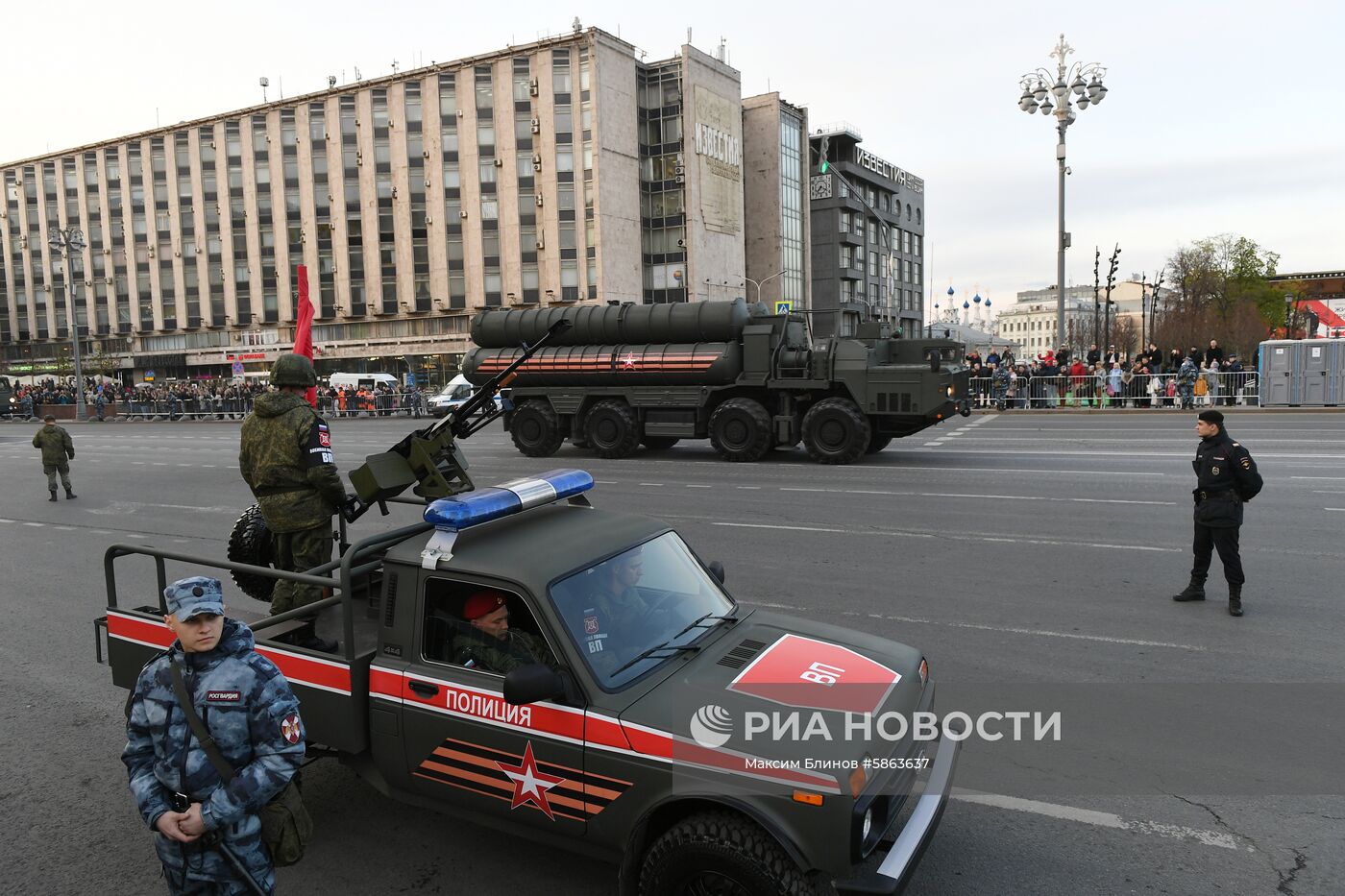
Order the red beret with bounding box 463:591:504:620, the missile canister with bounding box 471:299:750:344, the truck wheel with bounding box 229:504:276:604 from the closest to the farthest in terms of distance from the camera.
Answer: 1. the red beret with bounding box 463:591:504:620
2. the truck wheel with bounding box 229:504:276:604
3. the missile canister with bounding box 471:299:750:344

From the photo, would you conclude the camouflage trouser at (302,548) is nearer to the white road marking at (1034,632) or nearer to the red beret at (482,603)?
the red beret at (482,603)

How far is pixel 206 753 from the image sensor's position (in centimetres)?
278

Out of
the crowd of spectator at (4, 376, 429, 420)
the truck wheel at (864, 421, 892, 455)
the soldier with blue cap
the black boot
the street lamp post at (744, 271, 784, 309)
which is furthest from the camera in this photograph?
the street lamp post at (744, 271, 784, 309)

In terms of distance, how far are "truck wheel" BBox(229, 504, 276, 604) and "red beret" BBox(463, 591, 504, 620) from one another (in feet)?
9.77

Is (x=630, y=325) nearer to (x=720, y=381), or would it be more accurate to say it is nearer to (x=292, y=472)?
(x=720, y=381)

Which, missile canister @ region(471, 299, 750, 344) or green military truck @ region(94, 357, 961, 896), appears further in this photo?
missile canister @ region(471, 299, 750, 344)

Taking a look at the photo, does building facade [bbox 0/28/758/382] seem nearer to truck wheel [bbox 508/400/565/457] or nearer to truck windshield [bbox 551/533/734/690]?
truck wheel [bbox 508/400/565/457]

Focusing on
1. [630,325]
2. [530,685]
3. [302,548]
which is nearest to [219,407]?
[630,325]

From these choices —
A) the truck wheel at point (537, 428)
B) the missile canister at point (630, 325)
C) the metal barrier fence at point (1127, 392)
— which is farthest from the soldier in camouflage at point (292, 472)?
the metal barrier fence at point (1127, 392)

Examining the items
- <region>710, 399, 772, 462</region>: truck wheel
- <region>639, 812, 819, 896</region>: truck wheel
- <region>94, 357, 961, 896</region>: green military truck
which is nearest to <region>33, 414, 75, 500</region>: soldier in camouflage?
<region>710, 399, 772, 462</region>: truck wheel

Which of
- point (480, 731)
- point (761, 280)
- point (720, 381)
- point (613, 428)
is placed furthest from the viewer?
point (761, 280)

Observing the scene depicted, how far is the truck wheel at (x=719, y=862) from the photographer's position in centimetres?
288

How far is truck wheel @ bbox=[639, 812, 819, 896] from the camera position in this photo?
113 inches

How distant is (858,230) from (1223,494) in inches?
3206
